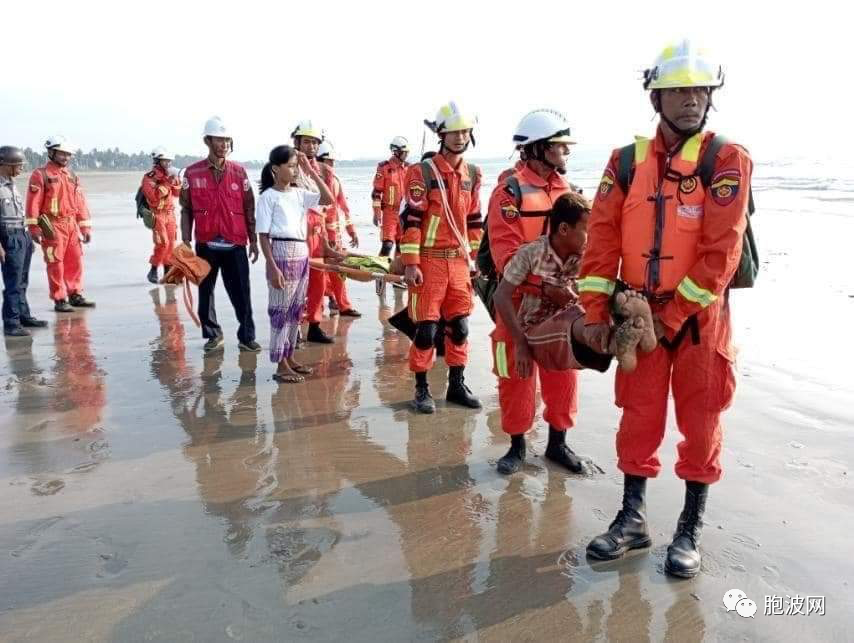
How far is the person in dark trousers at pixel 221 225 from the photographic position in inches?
261

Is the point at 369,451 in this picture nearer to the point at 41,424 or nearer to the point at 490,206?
the point at 490,206

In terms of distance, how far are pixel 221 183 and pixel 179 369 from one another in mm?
1781

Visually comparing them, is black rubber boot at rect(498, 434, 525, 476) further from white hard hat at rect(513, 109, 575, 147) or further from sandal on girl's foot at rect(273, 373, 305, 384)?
sandal on girl's foot at rect(273, 373, 305, 384)

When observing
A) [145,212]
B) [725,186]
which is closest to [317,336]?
[725,186]

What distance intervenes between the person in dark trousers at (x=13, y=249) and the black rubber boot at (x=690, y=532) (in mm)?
7012

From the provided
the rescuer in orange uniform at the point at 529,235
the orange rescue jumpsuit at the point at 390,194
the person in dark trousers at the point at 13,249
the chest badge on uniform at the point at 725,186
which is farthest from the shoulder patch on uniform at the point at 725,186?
the person in dark trousers at the point at 13,249

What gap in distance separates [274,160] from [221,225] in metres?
1.32

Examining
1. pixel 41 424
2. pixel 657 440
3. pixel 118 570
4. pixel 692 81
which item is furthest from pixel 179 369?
pixel 692 81

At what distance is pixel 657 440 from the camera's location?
3.15 m

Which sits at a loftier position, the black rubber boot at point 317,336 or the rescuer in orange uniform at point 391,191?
the rescuer in orange uniform at point 391,191

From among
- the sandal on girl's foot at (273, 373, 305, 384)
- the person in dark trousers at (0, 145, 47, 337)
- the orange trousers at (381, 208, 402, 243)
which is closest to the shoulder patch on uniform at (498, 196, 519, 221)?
the sandal on girl's foot at (273, 373, 305, 384)

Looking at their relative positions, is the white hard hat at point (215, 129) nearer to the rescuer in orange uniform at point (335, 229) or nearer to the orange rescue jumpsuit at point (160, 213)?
the rescuer in orange uniform at point (335, 229)

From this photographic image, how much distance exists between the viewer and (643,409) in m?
3.10

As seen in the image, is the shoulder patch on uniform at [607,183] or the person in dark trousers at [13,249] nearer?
the shoulder patch on uniform at [607,183]
